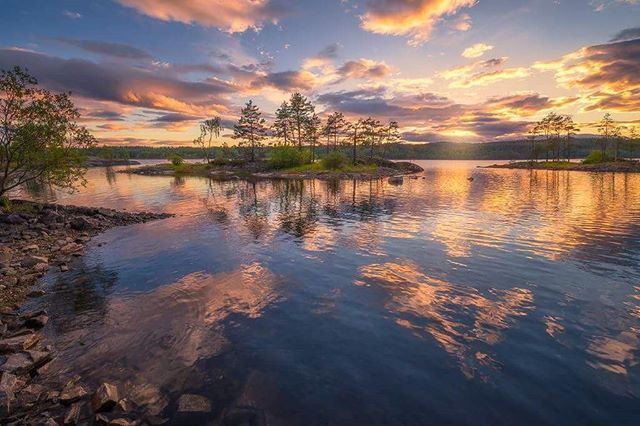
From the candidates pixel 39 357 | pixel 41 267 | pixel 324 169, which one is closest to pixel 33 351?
pixel 39 357

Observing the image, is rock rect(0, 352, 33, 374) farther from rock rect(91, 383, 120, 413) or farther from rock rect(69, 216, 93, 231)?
rock rect(69, 216, 93, 231)

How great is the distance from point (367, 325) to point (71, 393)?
1089 cm

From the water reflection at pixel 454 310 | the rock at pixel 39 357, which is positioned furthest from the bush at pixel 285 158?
the rock at pixel 39 357

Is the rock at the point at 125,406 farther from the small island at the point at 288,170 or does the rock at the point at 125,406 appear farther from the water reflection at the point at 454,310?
Answer: the small island at the point at 288,170

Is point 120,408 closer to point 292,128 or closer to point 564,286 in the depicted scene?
point 564,286

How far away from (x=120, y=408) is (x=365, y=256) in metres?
17.8

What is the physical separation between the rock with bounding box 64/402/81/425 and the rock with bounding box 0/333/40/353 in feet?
Answer: 16.7

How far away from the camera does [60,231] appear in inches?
1268

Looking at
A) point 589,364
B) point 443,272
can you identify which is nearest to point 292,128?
point 443,272

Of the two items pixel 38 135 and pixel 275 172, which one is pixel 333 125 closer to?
pixel 275 172

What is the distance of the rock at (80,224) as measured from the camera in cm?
3456

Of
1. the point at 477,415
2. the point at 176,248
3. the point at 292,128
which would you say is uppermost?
the point at 292,128

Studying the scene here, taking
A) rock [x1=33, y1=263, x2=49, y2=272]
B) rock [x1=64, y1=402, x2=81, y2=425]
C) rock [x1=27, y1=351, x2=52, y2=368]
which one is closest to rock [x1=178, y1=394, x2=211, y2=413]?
rock [x1=64, y1=402, x2=81, y2=425]

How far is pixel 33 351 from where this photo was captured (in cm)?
1251
